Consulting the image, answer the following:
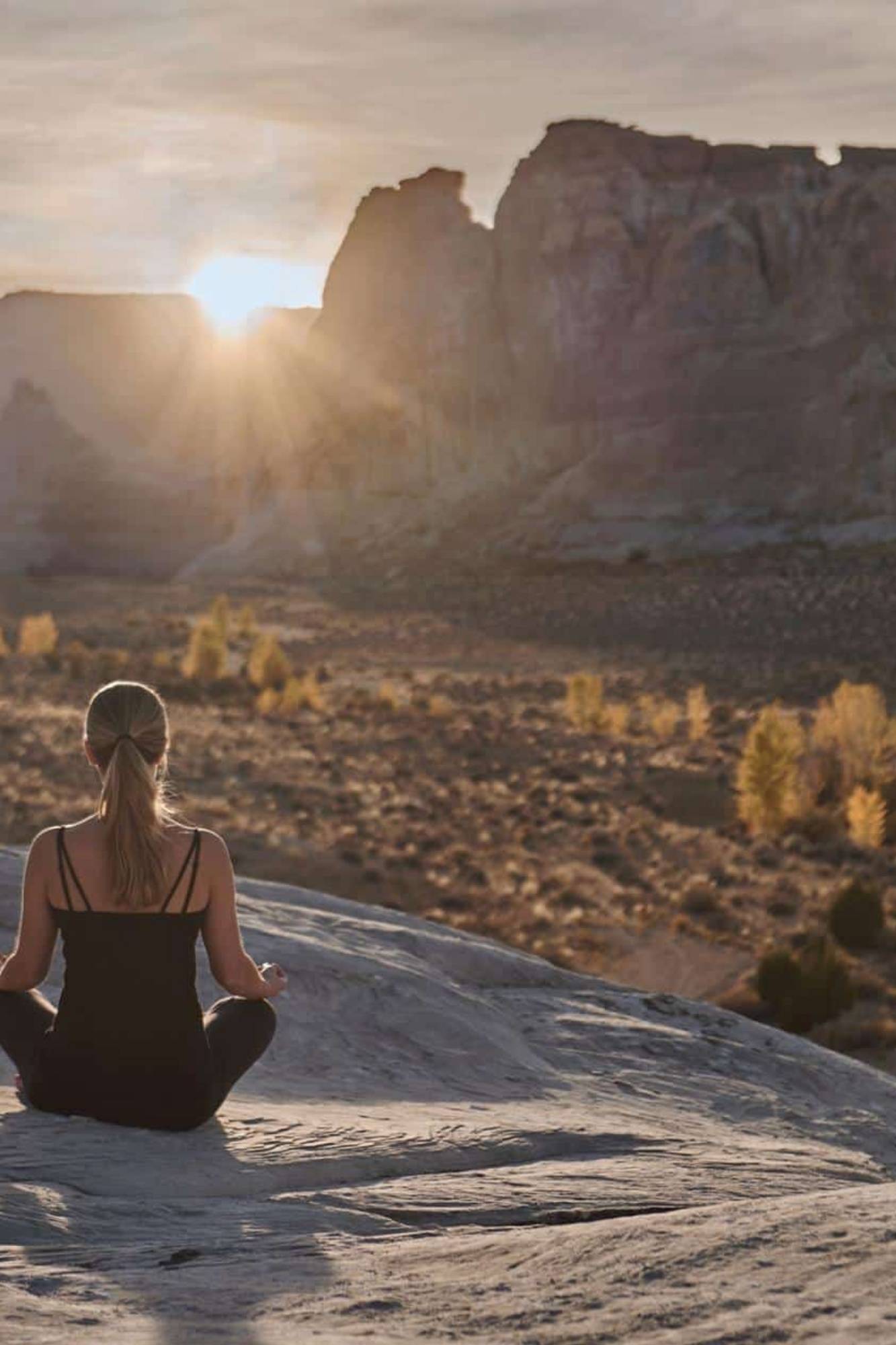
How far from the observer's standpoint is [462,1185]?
138 inches

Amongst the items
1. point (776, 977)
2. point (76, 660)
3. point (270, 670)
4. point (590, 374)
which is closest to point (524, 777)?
point (776, 977)

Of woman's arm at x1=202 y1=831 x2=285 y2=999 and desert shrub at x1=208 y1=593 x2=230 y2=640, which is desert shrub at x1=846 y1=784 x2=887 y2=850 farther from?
desert shrub at x1=208 y1=593 x2=230 y2=640

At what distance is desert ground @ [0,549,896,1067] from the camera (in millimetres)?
13719

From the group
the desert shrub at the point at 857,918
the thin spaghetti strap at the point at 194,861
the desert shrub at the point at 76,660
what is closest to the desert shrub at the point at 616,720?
the desert shrub at the point at 76,660

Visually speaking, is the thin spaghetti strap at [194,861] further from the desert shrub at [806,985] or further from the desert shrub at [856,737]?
the desert shrub at [856,737]

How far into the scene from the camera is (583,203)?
242 feet

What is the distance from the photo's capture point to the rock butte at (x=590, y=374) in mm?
66875

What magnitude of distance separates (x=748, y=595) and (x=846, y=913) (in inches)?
1416

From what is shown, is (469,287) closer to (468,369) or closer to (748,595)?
(468,369)

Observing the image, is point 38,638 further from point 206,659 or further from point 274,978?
point 274,978

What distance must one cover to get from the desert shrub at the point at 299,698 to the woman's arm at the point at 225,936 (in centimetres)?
2277

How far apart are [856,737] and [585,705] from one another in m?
6.74

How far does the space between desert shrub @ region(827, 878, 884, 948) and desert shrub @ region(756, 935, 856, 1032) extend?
155 cm

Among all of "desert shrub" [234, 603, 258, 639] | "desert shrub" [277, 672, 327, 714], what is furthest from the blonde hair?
"desert shrub" [234, 603, 258, 639]
